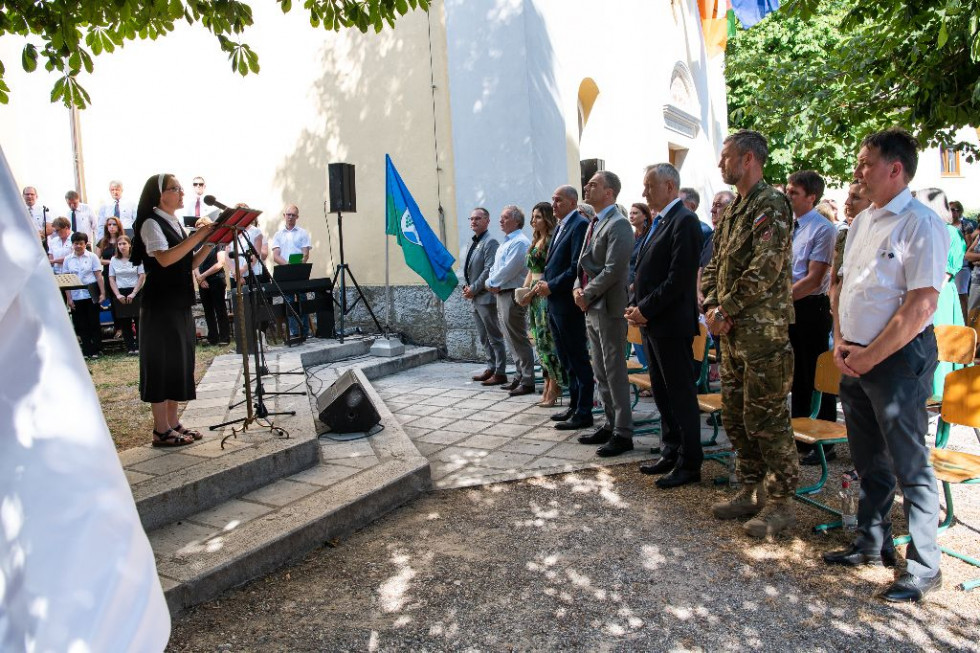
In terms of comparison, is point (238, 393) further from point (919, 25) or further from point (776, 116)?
point (776, 116)

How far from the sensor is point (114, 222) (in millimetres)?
10961

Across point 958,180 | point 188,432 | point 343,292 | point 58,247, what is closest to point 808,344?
point 188,432

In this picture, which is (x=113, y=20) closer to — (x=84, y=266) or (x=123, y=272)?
(x=123, y=272)

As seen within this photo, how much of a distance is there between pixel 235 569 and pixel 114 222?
359 inches

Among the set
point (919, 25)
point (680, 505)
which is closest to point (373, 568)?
point (680, 505)

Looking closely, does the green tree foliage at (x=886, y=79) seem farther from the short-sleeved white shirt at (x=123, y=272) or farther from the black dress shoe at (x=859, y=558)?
the short-sleeved white shirt at (x=123, y=272)

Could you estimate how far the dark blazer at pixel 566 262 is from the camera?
6.14m

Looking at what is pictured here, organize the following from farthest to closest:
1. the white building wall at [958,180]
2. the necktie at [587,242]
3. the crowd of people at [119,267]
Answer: the white building wall at [958,180] → the crowd of people at [119,267] → the necktie at [587,242]

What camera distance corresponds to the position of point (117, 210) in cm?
1216

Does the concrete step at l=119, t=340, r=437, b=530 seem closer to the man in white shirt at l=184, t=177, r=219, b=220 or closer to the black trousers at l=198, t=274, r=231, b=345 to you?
the black trousers at l=198, t=274, r=231, b=345

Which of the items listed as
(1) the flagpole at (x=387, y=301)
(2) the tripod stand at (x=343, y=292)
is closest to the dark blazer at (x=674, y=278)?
(2) the tripod stand at (x=343, y=292)

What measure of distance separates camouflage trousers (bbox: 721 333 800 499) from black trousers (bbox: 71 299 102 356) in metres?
9.20

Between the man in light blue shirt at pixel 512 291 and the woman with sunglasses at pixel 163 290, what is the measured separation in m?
3.52

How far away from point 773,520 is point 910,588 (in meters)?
0.81
